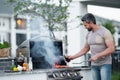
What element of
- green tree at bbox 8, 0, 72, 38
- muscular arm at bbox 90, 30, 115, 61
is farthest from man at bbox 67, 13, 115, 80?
green tree at bbox 8, 0, 72, 38

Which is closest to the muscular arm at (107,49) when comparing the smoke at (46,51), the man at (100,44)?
the man at (100,44)

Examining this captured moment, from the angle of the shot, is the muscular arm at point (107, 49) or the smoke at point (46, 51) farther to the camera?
the smoke at point (46, 51)

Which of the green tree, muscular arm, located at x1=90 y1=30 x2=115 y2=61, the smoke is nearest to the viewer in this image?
muscular arm, located at x1=90 y1=30 x2=115 y2=61

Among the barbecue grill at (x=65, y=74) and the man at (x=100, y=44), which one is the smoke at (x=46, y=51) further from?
the man at (x=100, y=44)

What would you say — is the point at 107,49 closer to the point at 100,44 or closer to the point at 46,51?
the point at 100,44

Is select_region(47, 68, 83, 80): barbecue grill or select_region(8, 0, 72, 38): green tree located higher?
select_region(8, 0, 72, 38): green tree

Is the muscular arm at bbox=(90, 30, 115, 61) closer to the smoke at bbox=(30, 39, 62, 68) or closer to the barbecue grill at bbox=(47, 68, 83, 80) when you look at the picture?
the barbecue grill at bbox=(47, 68, 83, 80)

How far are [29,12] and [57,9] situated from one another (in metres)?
0.85

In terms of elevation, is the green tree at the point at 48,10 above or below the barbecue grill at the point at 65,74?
above

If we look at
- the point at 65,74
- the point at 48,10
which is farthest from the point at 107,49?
the point at 48,10

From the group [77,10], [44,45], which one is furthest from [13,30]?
[44,45]

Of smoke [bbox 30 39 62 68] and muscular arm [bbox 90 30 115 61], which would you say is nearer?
muscular arm [bbox 90 30 115 61]

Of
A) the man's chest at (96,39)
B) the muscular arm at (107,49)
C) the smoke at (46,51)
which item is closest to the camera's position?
the muscular arm at (107,49)

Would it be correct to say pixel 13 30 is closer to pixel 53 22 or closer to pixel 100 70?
pixel 53 22
